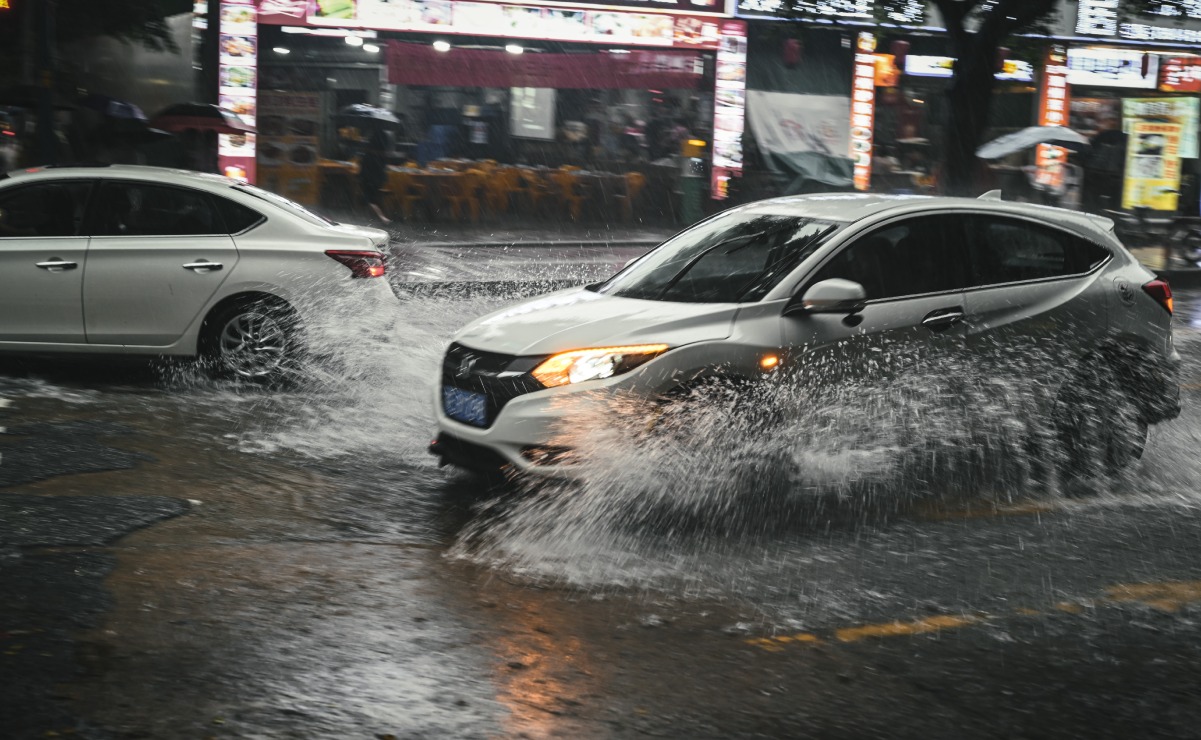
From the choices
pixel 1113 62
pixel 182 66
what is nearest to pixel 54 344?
pixel 182 66

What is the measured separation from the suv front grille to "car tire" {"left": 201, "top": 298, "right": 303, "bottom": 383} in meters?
3.11

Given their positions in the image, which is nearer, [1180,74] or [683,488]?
[683,488]

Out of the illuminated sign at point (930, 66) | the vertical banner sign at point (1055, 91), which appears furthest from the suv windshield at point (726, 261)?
the vertical banner sign at point (1055, 91)

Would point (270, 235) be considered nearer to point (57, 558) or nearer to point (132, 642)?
point (57, 558)

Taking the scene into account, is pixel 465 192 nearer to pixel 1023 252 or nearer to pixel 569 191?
pixel 569 191

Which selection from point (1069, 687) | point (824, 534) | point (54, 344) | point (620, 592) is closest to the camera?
point (1069, 687)

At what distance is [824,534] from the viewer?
19.8ft

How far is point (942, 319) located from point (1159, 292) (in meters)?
1.67

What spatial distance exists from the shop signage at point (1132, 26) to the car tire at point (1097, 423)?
23.2 m

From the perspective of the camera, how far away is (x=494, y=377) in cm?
612

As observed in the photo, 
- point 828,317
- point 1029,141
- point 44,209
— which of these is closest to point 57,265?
point 44,209

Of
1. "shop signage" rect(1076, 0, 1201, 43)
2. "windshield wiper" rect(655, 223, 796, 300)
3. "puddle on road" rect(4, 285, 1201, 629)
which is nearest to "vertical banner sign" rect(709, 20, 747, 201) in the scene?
"shop signage" rect(1076, 0, 1201, 43)

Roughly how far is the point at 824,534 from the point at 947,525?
26.4 inches

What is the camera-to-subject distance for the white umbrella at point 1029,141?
21.4 meters
